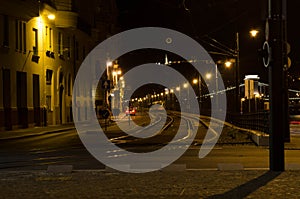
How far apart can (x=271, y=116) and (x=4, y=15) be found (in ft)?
94.3

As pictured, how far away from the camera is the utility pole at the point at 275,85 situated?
39.5 ft

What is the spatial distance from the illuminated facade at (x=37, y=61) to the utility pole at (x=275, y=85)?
27.1 meters

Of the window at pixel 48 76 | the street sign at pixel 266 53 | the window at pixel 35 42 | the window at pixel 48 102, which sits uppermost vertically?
the window at pixel 35 42

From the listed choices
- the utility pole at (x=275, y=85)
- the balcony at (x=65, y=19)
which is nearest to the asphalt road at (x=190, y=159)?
the utility pole at (x=275, y=85)

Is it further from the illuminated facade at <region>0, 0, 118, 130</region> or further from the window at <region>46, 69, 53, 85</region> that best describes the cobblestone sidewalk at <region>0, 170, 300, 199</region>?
the window at <region>46, 69, 53, 85</region>

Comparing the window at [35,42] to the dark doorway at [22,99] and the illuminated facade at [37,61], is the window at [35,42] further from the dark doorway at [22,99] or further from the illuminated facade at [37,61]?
the dark doorway at [22,99]

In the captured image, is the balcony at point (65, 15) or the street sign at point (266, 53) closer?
the street sign at point (266, 53)

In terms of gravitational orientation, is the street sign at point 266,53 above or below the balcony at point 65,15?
below

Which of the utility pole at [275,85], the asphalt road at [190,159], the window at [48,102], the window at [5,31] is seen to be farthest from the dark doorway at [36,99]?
the utility pole at [275,85]

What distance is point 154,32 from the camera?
58.3m

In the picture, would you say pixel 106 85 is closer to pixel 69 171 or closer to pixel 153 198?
pixel 69 171

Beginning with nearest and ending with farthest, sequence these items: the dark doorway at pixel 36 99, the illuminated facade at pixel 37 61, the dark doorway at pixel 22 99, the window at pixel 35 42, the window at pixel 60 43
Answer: the illuminated facade at pixel 37 61, the dark doorway at pixel 22 99, the window at pixel 35 42, the dark doorway at pixel 36 99, the window at pixel 60 43

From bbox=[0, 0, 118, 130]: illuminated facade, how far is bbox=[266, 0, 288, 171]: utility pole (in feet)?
89.0

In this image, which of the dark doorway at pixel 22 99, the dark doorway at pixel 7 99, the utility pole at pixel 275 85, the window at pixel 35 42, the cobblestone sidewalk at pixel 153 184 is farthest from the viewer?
the window at pixel 35 42
